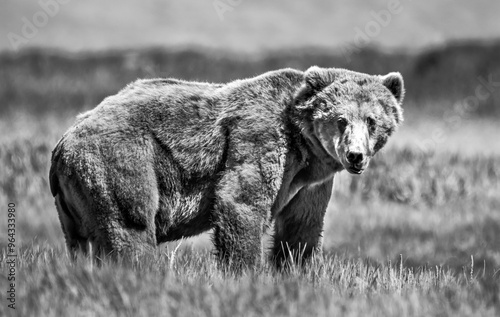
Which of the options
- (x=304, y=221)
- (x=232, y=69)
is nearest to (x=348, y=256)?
(x=304, y=221)

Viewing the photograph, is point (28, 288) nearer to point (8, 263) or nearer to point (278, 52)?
point (8, 263)

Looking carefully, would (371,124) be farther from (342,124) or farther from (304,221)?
(304,221)

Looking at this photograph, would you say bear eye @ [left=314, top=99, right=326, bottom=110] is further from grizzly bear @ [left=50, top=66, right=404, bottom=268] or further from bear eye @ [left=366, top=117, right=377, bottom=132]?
bear eye @ [left=366, top=117, right=377, bottom=132]

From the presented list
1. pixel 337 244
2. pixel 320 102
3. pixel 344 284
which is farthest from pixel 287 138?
pixel 337 244

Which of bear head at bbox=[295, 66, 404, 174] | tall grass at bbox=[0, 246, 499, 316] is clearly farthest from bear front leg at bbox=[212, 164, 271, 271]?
bear head at bbox=[295, 66, 404, 174]

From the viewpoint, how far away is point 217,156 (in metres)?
6.02

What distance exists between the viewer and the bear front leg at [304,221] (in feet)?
21.1

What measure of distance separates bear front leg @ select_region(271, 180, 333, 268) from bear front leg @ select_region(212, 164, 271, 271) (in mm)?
643

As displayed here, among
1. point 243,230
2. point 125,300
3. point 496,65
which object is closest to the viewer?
point 125,300

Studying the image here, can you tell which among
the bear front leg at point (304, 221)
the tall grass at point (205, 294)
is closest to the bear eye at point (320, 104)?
the bear front leg at point (304, 221)

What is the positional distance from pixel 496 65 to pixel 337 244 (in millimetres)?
8248

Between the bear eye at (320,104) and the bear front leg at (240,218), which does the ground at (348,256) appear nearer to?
the bear front leg at (240,218)

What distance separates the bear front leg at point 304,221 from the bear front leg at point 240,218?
0.64 meters

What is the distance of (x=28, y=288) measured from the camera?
4.81 meters
